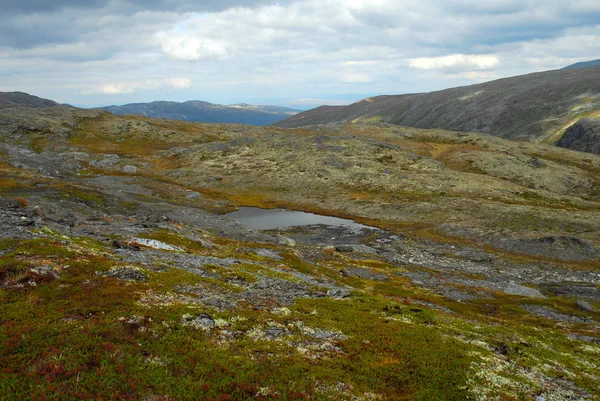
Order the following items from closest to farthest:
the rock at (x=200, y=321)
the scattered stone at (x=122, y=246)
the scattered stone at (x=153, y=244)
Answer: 1. the rock at (x=200, y=321)
2. the scattered stone at (x=122, y=246)
3. the scattered stone at (x=153, y=244)

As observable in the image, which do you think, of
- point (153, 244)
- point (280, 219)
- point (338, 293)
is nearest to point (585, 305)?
point (338, 293)

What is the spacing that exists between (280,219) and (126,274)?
63.1m

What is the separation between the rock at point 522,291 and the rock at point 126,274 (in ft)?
154

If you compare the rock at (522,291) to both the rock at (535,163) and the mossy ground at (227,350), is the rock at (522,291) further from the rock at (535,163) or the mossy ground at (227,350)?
the rock at (535,163)

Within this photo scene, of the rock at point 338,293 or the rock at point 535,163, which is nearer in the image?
the rock at point 338,293

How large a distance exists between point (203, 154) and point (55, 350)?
470 feet

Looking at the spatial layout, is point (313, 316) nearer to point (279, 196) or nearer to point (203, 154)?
point (279, 196)

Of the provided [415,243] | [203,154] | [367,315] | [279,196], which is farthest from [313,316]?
[203,154]

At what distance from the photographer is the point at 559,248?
65.6 meters

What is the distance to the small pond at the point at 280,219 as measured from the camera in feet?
279

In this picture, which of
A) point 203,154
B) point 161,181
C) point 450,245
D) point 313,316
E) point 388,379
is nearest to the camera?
point 388,379

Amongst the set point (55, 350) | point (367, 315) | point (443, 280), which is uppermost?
point (55, 350)

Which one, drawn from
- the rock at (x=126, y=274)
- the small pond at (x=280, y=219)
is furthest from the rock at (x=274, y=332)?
the small pond at (x=280, y=219)

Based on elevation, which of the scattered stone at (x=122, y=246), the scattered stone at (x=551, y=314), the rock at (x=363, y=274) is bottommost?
the scattered stone at (x=551, y=314)
